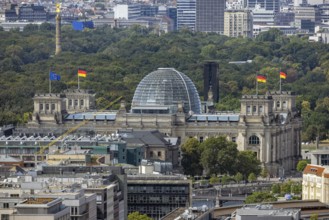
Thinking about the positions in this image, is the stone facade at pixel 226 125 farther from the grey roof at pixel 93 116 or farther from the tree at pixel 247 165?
the tree at pixel 247 165

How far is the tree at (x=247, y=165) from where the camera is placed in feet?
472

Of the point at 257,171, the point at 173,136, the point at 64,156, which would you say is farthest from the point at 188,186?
the point at 173,136

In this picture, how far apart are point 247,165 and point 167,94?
1712 cm

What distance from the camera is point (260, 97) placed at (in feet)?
518

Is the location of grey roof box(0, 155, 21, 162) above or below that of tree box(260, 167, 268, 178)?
above

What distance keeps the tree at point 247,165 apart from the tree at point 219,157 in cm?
48

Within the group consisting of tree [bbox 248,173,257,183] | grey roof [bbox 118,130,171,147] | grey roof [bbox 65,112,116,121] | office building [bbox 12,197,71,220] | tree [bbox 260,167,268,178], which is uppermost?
office building [bbox 12,197,71,220]

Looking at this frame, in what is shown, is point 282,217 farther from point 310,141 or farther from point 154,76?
point 310,141

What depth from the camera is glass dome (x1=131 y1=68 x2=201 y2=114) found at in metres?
159

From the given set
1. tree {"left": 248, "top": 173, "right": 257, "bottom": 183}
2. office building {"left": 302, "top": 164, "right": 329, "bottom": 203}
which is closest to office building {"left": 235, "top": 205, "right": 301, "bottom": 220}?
office building {"left": 302, "top": 164, "right": 329, "bottom": 203}

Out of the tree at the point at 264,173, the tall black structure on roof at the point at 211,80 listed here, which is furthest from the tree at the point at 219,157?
the tall black structure on roof at the point at 211,80

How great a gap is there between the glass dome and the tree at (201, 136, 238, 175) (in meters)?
13.7

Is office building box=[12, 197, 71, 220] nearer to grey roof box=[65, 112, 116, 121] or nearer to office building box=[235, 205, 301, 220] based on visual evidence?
office building box=[235, 205, 301, 220]

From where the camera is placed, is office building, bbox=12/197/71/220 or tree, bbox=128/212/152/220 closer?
office building, bbox=12/197/71/220
